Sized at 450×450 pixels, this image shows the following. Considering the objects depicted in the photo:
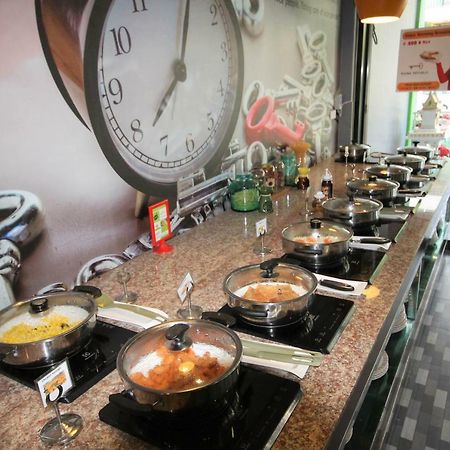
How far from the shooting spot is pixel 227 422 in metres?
0.86

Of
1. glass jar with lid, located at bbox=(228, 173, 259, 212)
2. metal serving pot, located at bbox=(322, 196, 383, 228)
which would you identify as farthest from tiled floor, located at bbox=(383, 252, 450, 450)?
glass jar with lid, located at bbox=(228, 173, 259, 212)

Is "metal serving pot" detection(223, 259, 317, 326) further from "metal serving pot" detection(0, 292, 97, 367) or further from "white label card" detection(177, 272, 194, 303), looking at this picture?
"metal serving pot" detection(0, 292, 97, 367)

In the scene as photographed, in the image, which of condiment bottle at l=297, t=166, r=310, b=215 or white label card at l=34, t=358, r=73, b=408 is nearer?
white label card at l=34, t=358, r=73, b=408

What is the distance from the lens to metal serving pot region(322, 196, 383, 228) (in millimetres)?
1887

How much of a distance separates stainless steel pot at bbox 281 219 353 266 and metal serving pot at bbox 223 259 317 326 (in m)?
0.19

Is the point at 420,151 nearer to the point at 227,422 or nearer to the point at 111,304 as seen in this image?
the point at 111,304

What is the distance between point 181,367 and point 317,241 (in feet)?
3.01

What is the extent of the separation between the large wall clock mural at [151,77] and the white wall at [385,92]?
2.66 m

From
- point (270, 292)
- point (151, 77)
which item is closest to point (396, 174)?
point (151, 77)

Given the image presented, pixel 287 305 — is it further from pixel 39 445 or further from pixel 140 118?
pixel 140 118

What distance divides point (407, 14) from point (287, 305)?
545cm

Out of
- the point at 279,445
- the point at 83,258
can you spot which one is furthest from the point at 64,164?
the point at 279,445

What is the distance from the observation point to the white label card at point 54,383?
837mm

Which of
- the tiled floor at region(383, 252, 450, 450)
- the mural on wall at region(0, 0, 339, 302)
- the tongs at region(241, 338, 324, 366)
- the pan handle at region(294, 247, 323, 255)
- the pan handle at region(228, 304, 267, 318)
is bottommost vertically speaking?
the tiled floor at region(383, 252, 450, 450)
